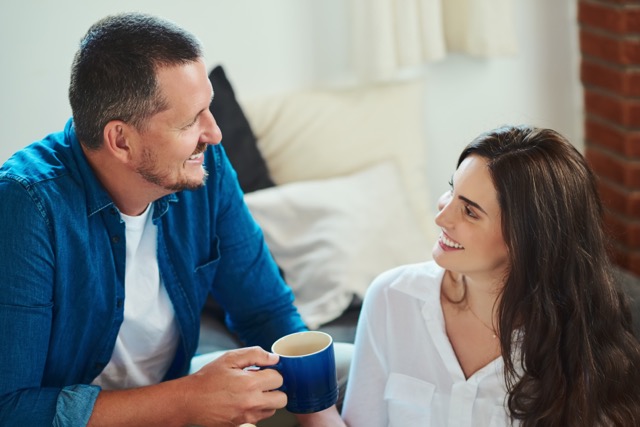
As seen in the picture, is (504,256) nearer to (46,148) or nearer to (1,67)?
(46,148)

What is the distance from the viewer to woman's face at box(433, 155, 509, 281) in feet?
5.10

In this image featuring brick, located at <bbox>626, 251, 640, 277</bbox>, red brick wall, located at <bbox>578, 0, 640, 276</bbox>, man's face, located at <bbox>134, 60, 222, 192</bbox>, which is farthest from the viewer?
brick, located at <bbox>626, 251, 640, 277</bbox>

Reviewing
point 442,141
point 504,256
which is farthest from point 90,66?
point 442,141

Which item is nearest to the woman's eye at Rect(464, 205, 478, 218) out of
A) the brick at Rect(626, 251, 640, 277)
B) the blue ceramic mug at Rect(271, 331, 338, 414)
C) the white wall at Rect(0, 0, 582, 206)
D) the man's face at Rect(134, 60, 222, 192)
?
the blue ceramic mug at Rect(271, 331, 338, 414)

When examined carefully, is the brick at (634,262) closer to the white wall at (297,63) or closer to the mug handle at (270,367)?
the white wall at (297,63)

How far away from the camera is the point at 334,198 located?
97.5 inches

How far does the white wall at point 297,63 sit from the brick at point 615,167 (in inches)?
5.6

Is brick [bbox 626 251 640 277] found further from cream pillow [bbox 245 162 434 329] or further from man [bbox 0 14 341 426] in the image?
man [bbox 0 14 341 426]

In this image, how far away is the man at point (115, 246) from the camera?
155cm

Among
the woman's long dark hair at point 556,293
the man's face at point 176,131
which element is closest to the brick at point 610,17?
the woman's long dark hair at point 556,293

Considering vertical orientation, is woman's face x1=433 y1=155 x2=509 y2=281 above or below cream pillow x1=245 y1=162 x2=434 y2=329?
above

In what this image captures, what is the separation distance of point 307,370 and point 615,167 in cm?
159

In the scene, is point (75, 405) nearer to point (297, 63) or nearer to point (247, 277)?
point (247, 277)

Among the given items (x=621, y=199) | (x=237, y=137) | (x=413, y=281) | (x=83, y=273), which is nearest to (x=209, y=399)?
(x=83, y=273)
